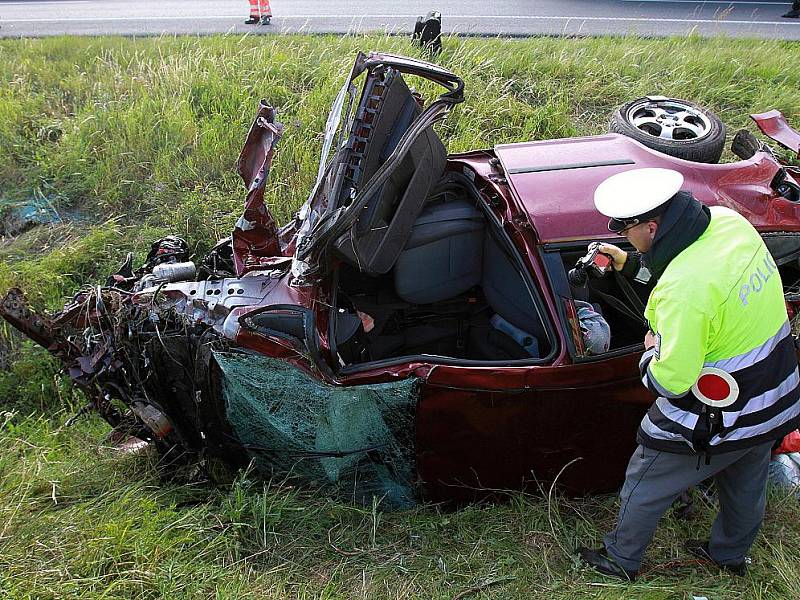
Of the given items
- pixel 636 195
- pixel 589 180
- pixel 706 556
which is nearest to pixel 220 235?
pixel 589 180

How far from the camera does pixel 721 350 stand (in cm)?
240

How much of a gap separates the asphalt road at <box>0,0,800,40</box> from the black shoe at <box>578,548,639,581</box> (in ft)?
24.5

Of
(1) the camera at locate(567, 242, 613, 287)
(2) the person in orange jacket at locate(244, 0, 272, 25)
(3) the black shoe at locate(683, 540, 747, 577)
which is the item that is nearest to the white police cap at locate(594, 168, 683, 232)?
(1) the camera at locate(567, 242, 613, 287)

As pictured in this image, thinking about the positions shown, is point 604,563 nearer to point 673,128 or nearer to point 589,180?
point 589,180

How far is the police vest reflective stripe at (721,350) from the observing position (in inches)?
90.8

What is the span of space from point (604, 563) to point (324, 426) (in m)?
1.35

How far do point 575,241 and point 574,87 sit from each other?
14.1 feet

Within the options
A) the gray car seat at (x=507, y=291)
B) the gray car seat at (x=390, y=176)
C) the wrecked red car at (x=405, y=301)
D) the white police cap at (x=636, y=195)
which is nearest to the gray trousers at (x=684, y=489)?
the wrecked red car at (x=405, y=301)

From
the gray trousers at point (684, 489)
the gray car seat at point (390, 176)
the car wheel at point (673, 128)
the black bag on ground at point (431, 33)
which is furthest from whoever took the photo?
the black bag on ground at point (431, 33)

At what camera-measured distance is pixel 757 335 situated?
7.89 feet

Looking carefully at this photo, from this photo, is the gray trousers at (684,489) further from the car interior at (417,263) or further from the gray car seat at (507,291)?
the gray car seat at (507,291)

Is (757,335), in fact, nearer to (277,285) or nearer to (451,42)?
(277,285)

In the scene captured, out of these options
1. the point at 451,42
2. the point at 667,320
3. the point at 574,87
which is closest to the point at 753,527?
the point at 667,320

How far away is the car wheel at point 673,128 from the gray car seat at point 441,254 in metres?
1.28
